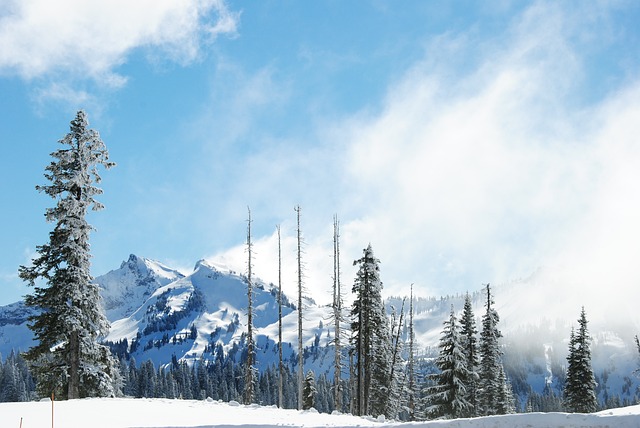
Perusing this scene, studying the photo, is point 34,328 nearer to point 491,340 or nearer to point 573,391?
point 491,340

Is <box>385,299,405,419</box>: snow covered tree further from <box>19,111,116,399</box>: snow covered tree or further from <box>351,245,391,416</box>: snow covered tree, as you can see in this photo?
<box>19,111,116,399</box>: snow covered tree

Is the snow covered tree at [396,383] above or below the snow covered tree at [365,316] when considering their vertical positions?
below

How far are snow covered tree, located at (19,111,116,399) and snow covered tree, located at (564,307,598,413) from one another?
36.3 metres

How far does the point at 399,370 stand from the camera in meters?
45.1

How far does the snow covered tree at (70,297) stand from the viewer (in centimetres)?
2339

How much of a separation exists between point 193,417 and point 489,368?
33.1m

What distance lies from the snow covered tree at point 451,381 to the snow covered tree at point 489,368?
16.6ft

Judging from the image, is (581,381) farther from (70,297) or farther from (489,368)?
(70,297)

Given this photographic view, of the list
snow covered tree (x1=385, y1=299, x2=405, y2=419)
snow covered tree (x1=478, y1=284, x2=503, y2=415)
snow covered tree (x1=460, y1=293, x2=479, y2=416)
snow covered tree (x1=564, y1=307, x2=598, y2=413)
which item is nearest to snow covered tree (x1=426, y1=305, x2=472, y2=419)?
snow covered tree (x1=460, y1=293, x2=479, y2=416)

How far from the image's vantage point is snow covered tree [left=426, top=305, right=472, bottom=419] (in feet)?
123

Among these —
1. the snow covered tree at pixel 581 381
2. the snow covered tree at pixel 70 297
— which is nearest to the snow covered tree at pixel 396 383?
the snow covered tree at pixel 581 381

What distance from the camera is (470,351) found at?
136 ft

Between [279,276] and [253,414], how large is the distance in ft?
61.9

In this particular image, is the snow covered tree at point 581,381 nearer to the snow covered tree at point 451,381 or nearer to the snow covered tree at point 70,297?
the snow covered tree at point 451,381
